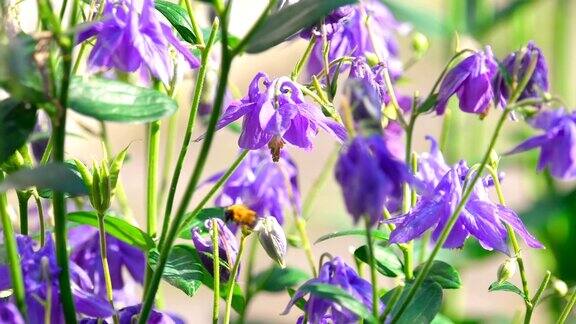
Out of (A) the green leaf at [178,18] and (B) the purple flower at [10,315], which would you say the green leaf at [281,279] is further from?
(B) the purple flower at [10,315]

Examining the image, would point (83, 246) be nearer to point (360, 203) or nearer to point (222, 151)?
point (360, 203)

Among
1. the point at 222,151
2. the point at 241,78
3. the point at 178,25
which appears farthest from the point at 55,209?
the point at 241,78

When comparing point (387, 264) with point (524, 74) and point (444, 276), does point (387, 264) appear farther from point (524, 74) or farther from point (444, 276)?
point (524, 74)

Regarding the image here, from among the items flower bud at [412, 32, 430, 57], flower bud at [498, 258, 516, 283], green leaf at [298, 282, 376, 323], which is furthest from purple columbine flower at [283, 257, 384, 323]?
flower bud at [412, 32, 430, 57]

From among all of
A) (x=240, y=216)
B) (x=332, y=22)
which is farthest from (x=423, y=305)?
(x=332, y=22)

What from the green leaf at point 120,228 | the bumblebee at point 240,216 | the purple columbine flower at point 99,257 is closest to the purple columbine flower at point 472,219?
the bumblebee at point 240,216

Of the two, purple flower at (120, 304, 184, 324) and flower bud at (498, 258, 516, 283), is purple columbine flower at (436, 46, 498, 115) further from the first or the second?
purple flower at (120, 304, 184, 324)
